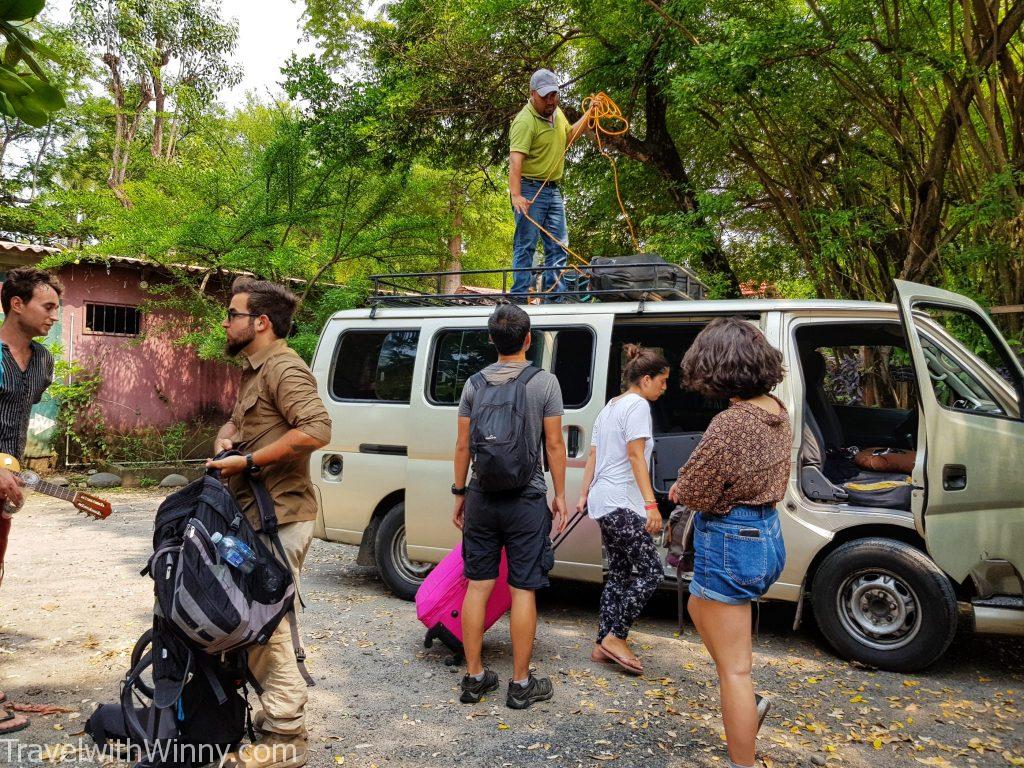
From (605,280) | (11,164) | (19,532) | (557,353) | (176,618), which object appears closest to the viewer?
(176,618)

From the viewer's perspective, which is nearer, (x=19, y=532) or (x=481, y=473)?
(x=481, y=473)

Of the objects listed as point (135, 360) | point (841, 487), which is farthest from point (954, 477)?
point (135, 360)

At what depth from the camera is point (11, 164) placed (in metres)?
24.6

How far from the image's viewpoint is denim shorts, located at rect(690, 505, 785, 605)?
2729 millimetres

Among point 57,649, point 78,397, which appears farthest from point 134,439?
point 57,649

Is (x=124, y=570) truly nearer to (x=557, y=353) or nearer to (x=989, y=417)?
(x=557, y=353)

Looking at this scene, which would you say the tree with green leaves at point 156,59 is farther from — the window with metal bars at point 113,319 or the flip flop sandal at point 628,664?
the flip flop sandal at point 628,664

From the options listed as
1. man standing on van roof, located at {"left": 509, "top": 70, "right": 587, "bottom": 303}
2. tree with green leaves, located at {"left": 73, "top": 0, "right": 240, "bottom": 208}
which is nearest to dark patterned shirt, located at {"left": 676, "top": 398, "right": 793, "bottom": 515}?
man standing on van roof, located at {"left": 509, "top": 70, "right": 587, "bottom": 303}

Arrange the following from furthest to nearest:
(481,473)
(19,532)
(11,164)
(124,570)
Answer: (11,164)
(19,532)
(124,570)
(481,473)

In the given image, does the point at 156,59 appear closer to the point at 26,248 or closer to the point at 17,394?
the point at 26,248

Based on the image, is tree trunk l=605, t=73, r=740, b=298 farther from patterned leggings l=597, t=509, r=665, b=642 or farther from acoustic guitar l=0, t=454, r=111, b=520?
acoustic guitar l=0, t=454, r=111, b=520

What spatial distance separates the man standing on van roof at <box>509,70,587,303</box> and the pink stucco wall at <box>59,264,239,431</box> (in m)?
9.12

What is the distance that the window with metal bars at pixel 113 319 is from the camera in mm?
12547

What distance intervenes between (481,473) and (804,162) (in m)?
8.27
